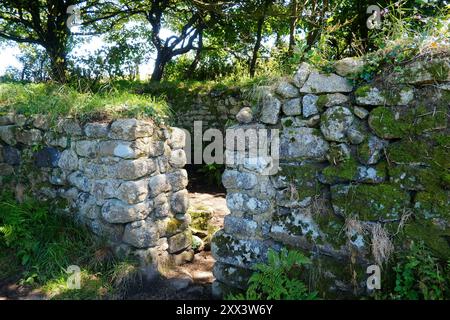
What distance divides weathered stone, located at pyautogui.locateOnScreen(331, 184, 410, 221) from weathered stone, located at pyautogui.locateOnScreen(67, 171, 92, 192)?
9.28 ft

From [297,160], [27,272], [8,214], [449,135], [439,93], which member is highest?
[439,93]

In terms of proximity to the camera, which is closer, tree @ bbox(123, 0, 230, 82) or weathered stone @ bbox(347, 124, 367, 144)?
weathered stone @ bbox(347, 124, 367, 144)

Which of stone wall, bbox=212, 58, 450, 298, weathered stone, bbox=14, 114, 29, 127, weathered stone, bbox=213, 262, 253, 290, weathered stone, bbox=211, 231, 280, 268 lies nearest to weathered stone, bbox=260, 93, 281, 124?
stone wall, bbox=212, 58, 450, 298

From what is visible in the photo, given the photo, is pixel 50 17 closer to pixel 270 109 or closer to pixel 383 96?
pixel 270 109

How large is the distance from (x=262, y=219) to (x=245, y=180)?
14.9 inches

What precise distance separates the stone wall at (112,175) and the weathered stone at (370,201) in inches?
83.1

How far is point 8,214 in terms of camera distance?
432cm

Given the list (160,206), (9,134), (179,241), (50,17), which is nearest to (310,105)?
(160,206)

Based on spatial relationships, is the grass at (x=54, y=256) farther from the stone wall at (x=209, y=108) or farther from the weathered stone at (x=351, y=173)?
the stone wall at (x=209, y=108)

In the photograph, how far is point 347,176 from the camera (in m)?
2.79

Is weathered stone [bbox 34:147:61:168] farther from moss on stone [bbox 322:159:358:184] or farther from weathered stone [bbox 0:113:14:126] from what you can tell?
moss on stone [bbox 322:159:358:184]

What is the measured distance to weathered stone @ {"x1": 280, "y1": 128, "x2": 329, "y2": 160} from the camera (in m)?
2.92

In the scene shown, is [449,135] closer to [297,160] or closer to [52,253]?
[297,160]
